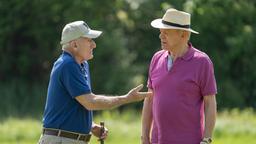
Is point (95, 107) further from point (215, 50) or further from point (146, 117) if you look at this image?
point (215, 50)

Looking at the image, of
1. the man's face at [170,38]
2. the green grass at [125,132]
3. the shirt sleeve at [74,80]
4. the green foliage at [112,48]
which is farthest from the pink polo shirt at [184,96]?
the green foliage at [112,48]

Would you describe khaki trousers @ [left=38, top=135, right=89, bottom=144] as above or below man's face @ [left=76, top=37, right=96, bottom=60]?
below

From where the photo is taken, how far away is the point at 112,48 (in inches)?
995

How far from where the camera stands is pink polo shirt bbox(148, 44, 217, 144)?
6.02m

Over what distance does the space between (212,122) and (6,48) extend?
21061mm

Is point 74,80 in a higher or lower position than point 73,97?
higher

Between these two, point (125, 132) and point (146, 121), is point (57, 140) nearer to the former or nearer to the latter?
point (146, 121)

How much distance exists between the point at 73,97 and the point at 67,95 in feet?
0.23

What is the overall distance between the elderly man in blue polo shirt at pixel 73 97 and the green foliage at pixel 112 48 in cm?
1550

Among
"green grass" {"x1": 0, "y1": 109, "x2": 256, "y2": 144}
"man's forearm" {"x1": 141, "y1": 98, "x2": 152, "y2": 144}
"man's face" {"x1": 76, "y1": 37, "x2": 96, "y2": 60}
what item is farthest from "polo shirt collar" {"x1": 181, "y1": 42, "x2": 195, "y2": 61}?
"green grass" {"x1": 0, "y1": 109, "x2": 256, "y2": 144}

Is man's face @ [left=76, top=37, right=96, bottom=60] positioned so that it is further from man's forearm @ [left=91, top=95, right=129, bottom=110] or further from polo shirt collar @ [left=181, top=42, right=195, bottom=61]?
polo shirt collar @ [left=181, top=42, right=195, bottom=61]

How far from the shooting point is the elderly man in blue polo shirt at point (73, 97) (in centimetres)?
601

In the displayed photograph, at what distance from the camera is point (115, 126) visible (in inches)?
637

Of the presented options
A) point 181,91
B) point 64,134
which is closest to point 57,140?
point 64,134
